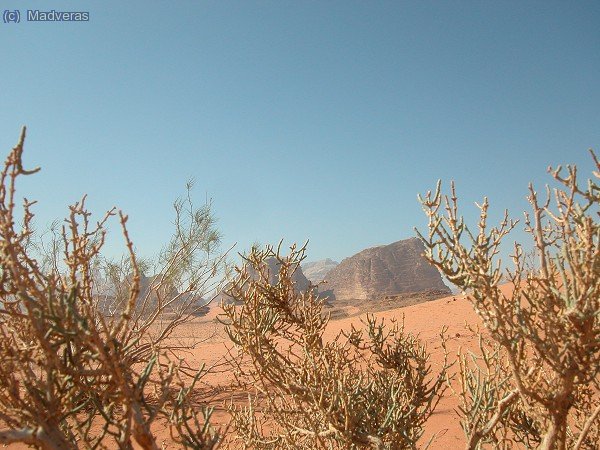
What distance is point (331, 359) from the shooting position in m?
3.33

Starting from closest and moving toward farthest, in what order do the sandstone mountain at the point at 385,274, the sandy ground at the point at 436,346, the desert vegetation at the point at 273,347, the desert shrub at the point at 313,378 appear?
the desert vegetation at the point at 273,347, the desert shrub at the point at 313,378, the sandy ground at the point at 436,346, the sandstone mountain at the point at 385,274

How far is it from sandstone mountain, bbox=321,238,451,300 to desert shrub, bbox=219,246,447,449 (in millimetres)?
51126

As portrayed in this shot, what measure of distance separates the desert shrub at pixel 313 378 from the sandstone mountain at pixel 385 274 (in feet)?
168

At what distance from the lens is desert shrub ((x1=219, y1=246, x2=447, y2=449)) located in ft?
9.71

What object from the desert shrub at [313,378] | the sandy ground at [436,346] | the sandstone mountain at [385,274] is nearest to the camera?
the desert shrub at [313,378]

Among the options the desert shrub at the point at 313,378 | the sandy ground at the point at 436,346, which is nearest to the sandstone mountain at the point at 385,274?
the sandy ground at the point at 436,346

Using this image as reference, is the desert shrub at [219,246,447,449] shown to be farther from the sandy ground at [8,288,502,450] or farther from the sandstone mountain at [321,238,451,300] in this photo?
the sandstone mountain at [321,238,451,300]

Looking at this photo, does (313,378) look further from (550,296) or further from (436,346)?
(436,346)

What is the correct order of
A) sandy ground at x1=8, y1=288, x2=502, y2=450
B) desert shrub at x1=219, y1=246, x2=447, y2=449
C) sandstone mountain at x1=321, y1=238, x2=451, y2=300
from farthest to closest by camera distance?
sandstone mountain at x1=321, y1=238, x2=451, y2=300 → sandy ground at x1=8, y1=288, x2=502, y2=450 → desert shrub at x1=219, y1=246, x2=447, y2=449

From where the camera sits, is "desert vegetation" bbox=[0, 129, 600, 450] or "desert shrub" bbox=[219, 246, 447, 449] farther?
"desert shrub" bbox=[219, 246, 447, 449]

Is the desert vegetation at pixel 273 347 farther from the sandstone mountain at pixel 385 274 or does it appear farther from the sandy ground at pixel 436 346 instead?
the sandstone mountain at pixel 385 274

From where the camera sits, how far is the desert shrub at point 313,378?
2961 mm

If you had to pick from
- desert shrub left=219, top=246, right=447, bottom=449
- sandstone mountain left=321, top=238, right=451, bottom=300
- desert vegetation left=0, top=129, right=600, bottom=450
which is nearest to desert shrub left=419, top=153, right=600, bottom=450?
desert vegetation left=0, top=129, right=600, bottom=450

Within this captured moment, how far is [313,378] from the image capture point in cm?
346
